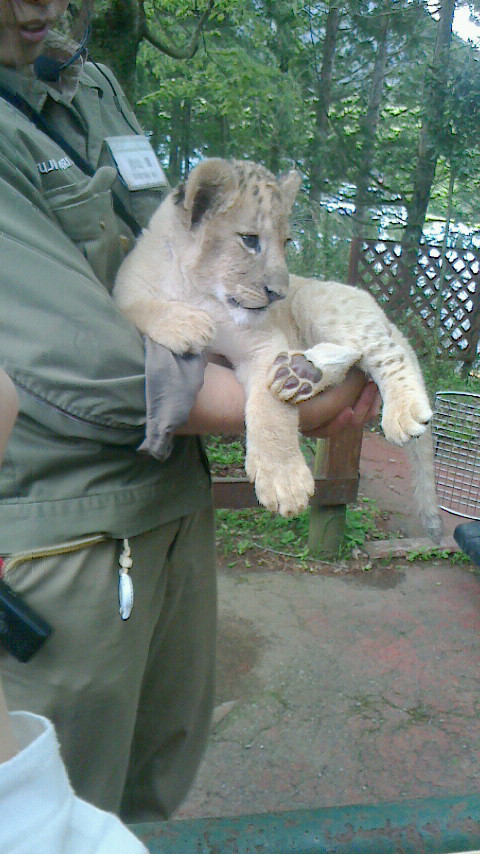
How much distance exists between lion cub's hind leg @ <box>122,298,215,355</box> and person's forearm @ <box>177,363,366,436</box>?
3.4 inches

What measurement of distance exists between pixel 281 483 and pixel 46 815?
103 centimetres

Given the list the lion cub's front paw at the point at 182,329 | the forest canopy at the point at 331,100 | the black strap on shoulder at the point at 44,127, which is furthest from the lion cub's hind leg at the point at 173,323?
the forest canopy at the point at 331,100

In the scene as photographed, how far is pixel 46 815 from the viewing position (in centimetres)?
72

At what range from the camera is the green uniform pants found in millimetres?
1548

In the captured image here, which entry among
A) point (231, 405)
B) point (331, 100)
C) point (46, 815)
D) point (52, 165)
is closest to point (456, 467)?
point (231, 405)

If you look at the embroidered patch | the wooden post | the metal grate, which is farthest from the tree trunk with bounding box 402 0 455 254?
the embroidered patch

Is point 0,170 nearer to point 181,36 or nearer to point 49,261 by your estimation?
point 49,261

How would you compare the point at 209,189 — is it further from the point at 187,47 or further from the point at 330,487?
the point at 187,47

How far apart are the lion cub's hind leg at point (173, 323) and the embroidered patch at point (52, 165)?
0.37m

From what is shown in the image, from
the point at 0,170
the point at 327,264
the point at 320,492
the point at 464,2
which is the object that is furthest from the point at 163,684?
the point at 464,2

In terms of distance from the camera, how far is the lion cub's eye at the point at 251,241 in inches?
80.5

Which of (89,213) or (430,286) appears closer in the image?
(89,213)

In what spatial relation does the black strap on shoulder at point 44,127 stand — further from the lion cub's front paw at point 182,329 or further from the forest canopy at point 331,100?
the forest canopy at point 331,100

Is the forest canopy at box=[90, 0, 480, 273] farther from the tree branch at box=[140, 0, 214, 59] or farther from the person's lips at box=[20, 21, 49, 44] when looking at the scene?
the person's lips at box=[20, 21, 49, 44]
